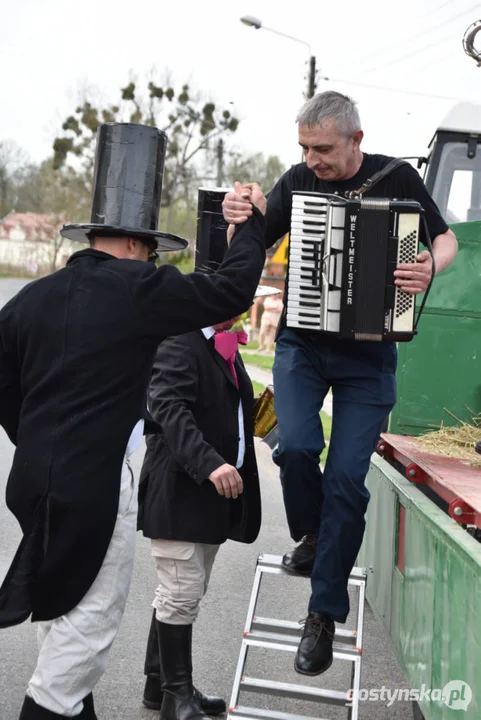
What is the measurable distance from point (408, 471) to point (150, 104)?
52765 mm

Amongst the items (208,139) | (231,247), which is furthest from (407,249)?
(208,139)

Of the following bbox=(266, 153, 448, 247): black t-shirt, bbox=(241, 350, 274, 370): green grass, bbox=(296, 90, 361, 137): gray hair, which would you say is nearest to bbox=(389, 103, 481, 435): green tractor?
bbox=(266, 153, 448, 247): black t-shirt

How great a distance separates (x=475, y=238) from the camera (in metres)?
5.54

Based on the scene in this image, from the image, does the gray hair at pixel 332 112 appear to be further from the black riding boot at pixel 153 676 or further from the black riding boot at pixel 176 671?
the black riding boot at pixel 153 676

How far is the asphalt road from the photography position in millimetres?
4691

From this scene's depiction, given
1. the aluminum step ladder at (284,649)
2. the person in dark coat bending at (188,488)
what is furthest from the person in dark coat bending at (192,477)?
the aluminum step ladder at (284,649)

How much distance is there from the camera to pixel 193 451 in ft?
13.5

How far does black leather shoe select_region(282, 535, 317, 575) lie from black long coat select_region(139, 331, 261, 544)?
214 millimetres

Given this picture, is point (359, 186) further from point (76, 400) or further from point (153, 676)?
point (153, 676)

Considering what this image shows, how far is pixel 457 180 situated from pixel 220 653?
417 cm

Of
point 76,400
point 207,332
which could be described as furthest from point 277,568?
point 76,400

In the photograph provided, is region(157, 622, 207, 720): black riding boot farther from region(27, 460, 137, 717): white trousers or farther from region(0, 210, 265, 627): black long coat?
region(0, 210, 265, 627): black long coat

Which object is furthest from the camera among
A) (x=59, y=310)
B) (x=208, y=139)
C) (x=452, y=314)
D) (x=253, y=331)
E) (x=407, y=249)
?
(x=208, y=139)

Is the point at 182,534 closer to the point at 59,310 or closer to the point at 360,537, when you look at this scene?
the point at 360,537
